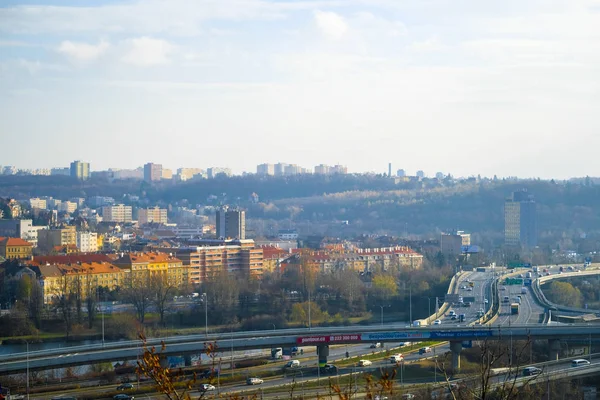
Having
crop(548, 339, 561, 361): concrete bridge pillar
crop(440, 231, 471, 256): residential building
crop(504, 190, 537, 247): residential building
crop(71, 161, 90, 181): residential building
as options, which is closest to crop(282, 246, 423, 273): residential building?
crop(440, 231, 471, 256): residential building

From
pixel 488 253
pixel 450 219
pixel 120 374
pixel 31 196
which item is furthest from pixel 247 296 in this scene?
pixel 31 196

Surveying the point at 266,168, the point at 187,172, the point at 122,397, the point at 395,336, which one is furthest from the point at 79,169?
the point at 122,397

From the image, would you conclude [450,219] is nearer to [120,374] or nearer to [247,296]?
[247,296]

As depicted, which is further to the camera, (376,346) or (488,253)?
(488,253)

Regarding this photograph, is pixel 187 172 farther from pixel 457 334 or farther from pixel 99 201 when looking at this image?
pixel 457 334

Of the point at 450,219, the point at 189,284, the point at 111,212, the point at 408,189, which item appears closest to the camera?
the point at 189,284
